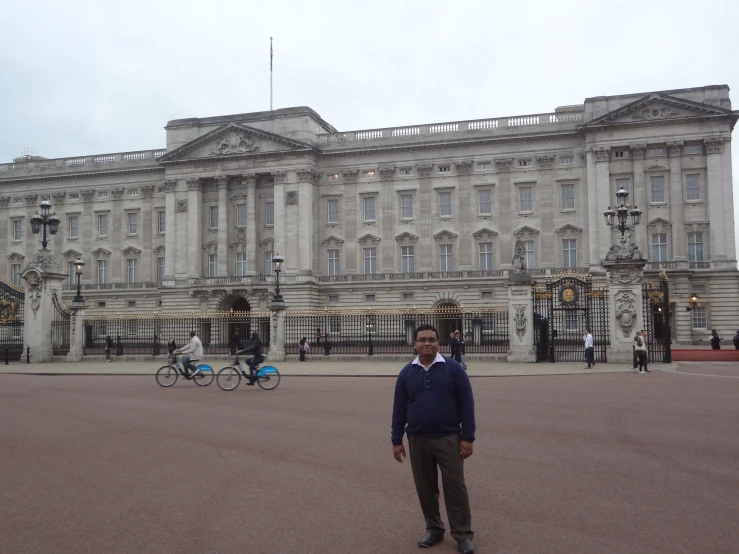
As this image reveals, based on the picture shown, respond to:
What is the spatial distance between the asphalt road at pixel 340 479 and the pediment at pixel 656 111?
4089 cm

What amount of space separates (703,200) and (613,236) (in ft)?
23.0

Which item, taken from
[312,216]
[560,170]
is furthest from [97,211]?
[560,170]

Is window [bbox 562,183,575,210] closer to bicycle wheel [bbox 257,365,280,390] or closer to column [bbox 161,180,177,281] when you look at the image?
column [bbox 161,180,177,281]

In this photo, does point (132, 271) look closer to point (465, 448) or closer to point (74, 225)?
point (74, 225)

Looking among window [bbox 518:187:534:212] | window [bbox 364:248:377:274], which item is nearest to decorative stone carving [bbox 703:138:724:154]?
window [bbox 518:187:534:212]

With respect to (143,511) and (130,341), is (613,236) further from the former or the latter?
(143,511)

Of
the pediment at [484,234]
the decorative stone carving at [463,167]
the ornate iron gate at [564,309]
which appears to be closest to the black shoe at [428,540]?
the ornate iron gate at [564,309]

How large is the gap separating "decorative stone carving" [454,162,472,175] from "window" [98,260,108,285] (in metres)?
34.2

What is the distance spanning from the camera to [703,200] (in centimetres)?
5219

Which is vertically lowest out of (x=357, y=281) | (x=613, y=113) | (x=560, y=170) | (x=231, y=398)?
(x=231, y=398)

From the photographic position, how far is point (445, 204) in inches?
2313

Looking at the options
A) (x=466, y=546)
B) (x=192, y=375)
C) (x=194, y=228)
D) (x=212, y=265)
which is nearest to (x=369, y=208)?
(x=212, y=265)

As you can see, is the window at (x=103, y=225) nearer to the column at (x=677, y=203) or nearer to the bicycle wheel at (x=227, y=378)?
the column at (x=677, y=203)

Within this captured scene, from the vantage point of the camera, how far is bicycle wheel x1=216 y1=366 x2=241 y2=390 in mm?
19859
